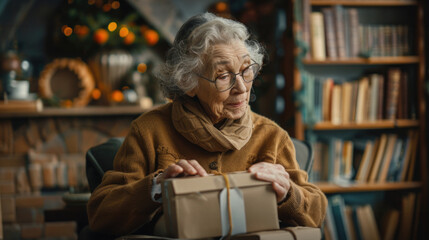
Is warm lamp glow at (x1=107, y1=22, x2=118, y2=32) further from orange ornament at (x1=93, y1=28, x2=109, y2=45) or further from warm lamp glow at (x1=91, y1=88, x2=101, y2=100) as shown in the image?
warm lamp glow at (x1=91, y1=88, x2=101, y2=100)

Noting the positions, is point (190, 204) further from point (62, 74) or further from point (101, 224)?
point (62, 74)

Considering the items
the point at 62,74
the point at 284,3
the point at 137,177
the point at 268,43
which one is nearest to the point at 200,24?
the point at 137,177

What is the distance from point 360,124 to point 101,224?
192 cm

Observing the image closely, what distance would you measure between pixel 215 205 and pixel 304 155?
76 centimetres

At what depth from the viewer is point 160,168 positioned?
1.44m

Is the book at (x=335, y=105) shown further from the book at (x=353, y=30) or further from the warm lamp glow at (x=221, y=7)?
the warm lamp glow at (x=221, y=7)

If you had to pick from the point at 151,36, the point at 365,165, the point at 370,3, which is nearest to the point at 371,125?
the point at 365,165

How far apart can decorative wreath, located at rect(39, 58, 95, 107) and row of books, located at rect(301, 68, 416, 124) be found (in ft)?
4.77

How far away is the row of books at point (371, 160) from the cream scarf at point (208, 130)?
147 centimetres

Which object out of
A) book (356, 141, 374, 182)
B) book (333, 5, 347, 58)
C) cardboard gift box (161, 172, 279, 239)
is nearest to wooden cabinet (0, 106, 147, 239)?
book (333, 5, 347, 58)

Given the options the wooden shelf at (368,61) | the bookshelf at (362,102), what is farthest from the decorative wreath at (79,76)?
the wooden shelf at (368,61)

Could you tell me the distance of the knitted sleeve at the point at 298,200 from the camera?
4.40ft

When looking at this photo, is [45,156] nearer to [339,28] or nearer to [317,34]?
[317,34]

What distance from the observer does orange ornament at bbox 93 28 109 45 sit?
3053mm
